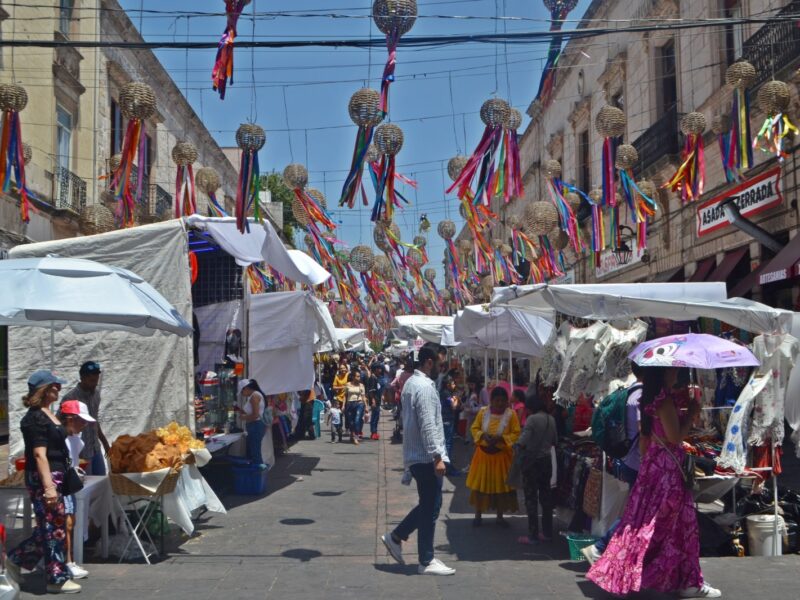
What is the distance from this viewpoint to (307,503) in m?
9.88

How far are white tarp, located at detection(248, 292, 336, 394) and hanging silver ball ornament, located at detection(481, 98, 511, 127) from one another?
3.99m

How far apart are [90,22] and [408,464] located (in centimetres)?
1766

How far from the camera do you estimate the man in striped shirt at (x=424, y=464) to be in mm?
6273

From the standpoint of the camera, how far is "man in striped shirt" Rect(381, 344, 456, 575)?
627 centimetres

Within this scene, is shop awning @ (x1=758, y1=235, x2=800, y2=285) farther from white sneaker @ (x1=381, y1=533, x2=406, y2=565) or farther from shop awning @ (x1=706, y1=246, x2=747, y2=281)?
white sneaker @ (x1=381, y1=533, x2=406, y2=565)

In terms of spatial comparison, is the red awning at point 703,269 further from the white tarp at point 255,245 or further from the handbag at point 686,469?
the handbag at point 686,469

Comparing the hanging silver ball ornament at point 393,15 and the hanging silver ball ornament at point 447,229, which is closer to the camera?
the hanging silver ball ornament at point 393,15

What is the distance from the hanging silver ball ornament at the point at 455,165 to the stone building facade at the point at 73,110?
18.6 ft

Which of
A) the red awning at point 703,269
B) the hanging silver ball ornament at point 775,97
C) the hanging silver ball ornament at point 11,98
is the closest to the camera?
the hanging silver ball ornament at point 11,98

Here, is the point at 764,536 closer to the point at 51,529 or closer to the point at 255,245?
the point at 51,529

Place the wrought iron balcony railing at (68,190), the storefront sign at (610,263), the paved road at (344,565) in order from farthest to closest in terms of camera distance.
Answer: the storefront sign at (610,263), the wrought iron balcony railing at (68,190), the paved road at (344,565)

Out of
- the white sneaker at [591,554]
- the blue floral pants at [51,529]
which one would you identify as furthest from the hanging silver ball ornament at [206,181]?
the white sneaker at [591,554]

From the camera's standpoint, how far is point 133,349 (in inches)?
342

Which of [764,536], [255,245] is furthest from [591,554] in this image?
[255,245]
